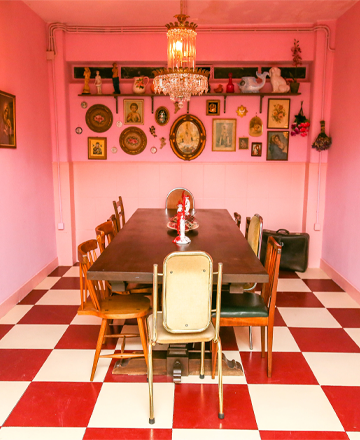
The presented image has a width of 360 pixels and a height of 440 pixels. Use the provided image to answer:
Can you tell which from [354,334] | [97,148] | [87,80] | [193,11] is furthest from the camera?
[97,148]

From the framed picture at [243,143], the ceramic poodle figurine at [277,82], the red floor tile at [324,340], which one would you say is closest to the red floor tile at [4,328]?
the red floor tile at [324,340]

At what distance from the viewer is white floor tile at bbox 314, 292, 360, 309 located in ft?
12.7

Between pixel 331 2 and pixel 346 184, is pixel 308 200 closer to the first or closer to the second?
pixel 346 184

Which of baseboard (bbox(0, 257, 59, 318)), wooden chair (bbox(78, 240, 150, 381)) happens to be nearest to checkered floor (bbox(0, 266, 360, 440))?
baseboard (bbox(0, 257, 59, 318))

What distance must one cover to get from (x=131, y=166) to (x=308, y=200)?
7.70 ft

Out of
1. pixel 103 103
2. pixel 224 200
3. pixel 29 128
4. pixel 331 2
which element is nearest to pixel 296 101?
pixel 331 2

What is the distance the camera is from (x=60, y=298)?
400cm

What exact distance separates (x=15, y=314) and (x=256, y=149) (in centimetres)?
344

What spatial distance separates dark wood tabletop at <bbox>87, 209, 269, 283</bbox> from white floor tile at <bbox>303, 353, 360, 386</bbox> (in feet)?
2.95

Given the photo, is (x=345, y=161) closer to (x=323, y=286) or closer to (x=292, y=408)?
(x=323, y=286)

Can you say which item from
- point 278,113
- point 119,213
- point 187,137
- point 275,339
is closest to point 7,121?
point 119,213

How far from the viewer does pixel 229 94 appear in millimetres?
4902

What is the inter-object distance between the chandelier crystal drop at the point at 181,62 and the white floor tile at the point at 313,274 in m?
2.63

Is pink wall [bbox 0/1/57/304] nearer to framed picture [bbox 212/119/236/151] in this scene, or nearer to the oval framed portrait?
the oval framed portrait
